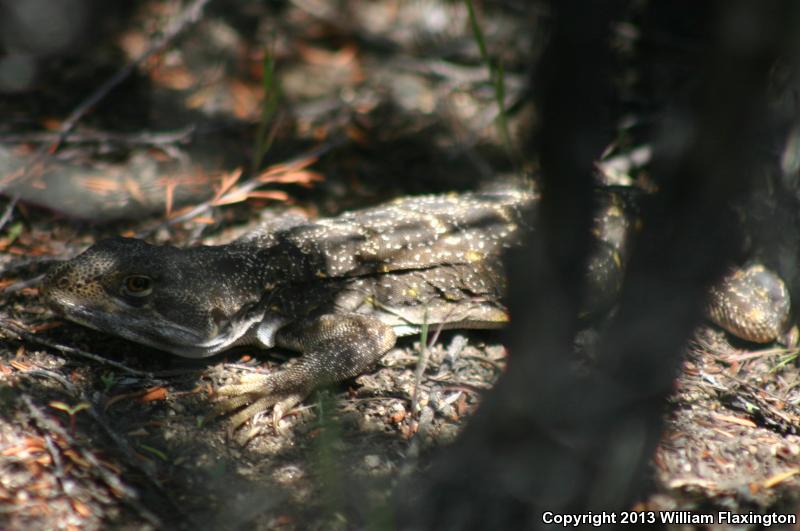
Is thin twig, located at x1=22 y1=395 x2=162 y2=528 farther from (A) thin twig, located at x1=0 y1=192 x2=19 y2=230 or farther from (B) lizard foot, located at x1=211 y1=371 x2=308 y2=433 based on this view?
(A) thin twig, located at x1=0 y1=192 x2=19 y2=230

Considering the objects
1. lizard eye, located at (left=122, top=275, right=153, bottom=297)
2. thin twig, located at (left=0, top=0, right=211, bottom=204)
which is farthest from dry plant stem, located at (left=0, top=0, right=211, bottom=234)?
lizard eye, located at (left=122, top=275, right=153, bottom=297)

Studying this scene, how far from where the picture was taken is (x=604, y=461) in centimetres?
241

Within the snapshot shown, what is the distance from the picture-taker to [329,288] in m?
4.29

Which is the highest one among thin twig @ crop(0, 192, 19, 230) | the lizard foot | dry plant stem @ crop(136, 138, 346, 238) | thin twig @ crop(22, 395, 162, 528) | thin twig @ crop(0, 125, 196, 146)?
thin twig @ crop(0, 125, 196, 146)

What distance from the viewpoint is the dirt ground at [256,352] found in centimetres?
305

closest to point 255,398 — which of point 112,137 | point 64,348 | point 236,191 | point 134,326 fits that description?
point 134,326

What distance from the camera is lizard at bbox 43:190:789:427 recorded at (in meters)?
3.74

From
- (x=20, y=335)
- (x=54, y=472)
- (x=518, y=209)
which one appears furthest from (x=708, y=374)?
(x=20, y=335)

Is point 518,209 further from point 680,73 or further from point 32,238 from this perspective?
point 32,238

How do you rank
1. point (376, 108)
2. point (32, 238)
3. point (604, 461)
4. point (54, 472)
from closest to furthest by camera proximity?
point (604, 461) < point (54, 472) < point (32, 238) < point (376, 108)

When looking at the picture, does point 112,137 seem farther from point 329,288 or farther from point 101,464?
point 101,464

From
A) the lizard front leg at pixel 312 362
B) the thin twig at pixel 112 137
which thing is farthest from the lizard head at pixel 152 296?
the thin twig at pixel 112 137

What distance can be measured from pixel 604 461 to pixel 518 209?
2.43 meters

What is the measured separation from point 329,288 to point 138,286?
102cm
